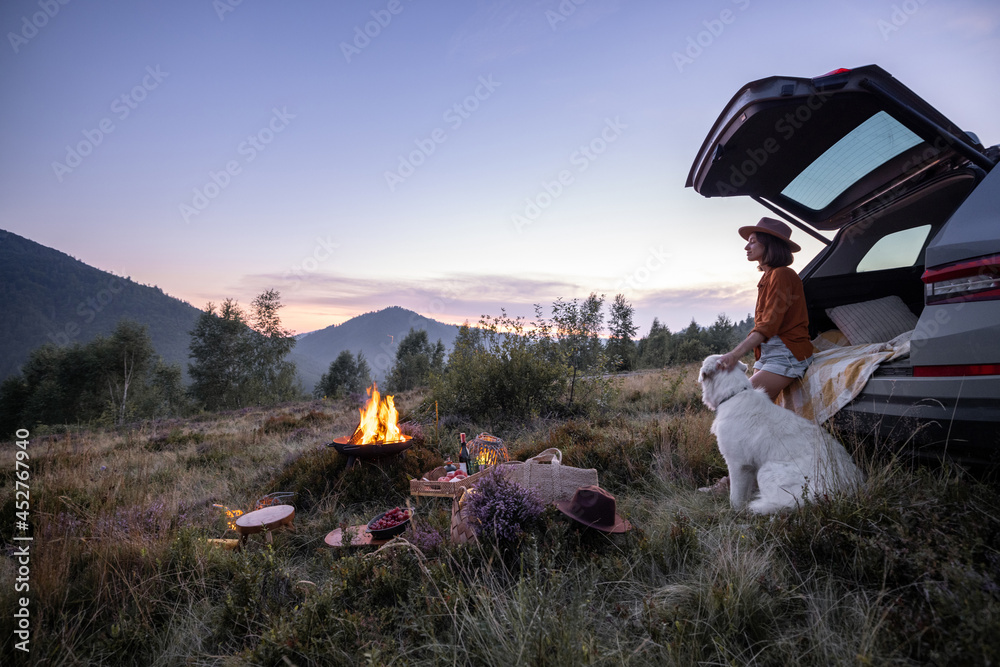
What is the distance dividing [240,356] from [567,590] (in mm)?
47843

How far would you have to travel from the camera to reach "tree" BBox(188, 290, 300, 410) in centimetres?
4022

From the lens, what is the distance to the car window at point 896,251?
3.90 m

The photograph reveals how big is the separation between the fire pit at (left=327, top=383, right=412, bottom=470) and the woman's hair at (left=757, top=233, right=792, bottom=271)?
187 inches

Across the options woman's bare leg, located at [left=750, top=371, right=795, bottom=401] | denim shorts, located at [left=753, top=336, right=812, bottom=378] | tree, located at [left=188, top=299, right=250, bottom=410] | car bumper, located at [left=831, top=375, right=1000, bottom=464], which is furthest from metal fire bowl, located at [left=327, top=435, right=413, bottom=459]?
tree, located at [left=188, top=299, right=250, bottom=410]

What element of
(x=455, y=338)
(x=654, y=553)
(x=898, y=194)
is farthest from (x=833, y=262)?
(x=455, y=338)

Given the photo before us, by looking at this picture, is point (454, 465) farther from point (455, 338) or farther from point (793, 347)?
point (455, 338)

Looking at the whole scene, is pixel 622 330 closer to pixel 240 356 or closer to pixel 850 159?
pixel 850 159

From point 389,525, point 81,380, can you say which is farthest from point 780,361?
point 81,380

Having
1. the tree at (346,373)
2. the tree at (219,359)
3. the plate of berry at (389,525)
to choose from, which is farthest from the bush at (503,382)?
the tree at (346,373)

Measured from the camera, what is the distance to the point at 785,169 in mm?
3934

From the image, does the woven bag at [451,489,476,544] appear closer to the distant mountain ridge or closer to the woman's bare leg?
the woman's bare leg

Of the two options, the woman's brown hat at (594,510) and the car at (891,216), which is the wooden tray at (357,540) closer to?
the woman's brown hat at (594,510)

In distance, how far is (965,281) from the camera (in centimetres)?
210

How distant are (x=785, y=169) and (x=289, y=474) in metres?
7.08
